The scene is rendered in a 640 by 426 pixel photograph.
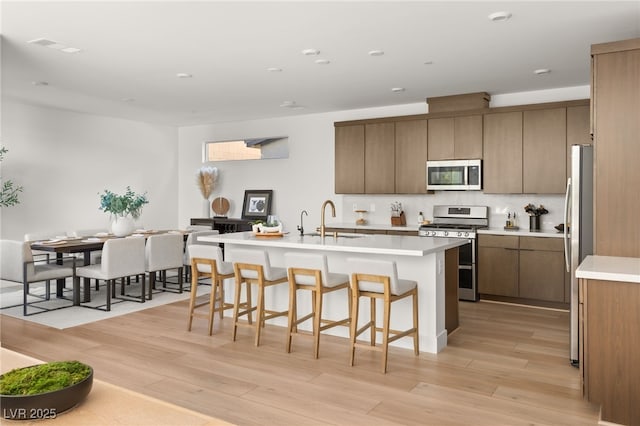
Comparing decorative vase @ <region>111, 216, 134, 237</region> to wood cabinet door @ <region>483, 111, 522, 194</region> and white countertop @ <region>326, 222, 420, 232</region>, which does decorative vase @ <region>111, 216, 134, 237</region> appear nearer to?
white countertop @ <region>326, 222, 420, 232</region>

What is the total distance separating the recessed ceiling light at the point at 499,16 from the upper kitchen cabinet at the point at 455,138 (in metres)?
2.71

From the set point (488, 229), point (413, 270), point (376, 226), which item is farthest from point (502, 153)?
point (413, 270)

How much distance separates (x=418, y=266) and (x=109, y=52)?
351cm

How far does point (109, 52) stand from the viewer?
4656 mm

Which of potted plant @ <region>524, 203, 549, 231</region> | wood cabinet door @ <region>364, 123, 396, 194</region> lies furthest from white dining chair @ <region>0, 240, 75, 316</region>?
potted plant @ <region>524, 203, 549, 231</region>

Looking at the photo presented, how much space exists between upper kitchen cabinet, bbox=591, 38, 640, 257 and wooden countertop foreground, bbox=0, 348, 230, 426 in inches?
129

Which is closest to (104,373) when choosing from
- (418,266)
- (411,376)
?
(411,376)

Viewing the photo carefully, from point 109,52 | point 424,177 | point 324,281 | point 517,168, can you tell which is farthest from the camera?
point 424,177

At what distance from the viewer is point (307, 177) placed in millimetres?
8312

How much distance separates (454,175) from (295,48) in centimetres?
310

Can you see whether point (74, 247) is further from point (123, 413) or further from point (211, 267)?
point (123, 413)

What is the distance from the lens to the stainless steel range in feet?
20.4

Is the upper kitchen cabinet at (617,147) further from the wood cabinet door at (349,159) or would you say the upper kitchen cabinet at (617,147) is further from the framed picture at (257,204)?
the framed picture at (257,204)

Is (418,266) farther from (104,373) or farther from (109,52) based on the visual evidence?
(109,52)
